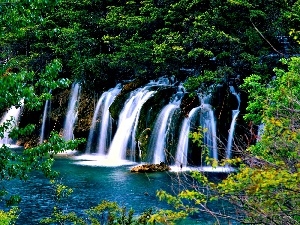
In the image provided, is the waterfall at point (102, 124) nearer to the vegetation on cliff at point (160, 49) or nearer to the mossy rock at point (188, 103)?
the vegetation on cliff at point (160, 49)

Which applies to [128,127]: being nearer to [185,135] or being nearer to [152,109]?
[152,109]

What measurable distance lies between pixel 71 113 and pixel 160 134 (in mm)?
10215

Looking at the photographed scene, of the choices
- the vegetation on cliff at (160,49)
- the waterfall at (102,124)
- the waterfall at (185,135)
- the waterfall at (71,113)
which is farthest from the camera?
the waterfall at (71,113)

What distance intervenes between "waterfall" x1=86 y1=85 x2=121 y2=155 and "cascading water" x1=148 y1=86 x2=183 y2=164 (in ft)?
15.5

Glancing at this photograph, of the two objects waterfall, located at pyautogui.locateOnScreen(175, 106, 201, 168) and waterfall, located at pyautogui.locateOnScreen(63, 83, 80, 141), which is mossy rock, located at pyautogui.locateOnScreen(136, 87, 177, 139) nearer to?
waterfall, located at pyautogui.locateOnScreen(175, 106, 201, 168)

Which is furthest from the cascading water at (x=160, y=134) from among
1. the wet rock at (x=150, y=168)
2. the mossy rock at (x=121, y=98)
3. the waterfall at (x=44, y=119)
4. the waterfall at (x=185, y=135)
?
the waterfall at (x=44, y=119)

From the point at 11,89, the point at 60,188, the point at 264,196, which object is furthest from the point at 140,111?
the point at 264,196

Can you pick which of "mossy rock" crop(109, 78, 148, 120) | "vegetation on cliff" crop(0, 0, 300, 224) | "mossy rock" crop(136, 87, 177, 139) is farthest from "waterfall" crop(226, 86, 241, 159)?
"mossy rock" crop(109, 78, 148, 120)

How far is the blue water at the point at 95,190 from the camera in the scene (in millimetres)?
16641

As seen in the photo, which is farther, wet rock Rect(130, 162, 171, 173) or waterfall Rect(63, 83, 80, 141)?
waterfall Rect(63, 83, 80, 141)

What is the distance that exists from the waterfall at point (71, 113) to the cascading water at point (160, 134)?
8.96 m

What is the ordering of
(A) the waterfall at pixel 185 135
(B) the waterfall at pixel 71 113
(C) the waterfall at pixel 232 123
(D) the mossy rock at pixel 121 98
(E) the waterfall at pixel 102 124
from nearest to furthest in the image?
(C) the waterfall at pixel 232 123 → (A) the waterfall at pixel 185 135 → (D) the mossy rock at pixel 121 98 → (E) the waterfall at pixel 102 124 → (B) the waterfall at pixel 71 113

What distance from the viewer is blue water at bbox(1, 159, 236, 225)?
1664 cm

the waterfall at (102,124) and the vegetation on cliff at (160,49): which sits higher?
the vegetation on cliff at (160,49)
